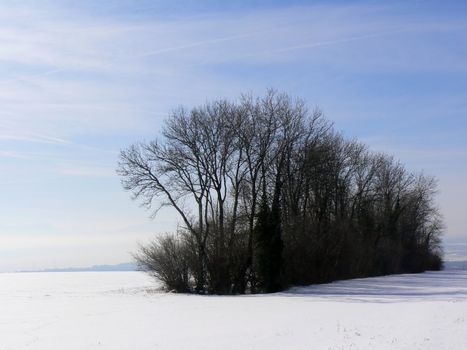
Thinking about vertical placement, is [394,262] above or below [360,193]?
below

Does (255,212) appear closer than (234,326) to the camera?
No

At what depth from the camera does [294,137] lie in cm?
4531

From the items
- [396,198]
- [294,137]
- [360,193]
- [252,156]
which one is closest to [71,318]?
[252,156]

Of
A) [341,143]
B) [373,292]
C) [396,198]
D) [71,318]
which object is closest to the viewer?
[71,318]

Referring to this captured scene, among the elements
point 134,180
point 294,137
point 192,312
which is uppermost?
point 294,137

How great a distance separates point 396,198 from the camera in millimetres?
72125

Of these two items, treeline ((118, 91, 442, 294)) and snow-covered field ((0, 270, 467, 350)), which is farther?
treeline ((118, 91, 442, 294))

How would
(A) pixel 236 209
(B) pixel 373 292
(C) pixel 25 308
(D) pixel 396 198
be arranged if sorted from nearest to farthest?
1. (C) pixel 25 308
2. (B) pixel 373 292
3. (A) pixel 236 209
4. (D) pixel 396 198

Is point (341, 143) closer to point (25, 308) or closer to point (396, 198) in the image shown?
point (396, 198)

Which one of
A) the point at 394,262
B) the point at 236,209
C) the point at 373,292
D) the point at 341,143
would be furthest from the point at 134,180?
the point at 394,262

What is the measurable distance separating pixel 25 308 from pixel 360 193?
44380 mm

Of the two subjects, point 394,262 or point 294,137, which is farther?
point 394,262

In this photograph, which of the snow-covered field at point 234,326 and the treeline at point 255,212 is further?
the treeline at point 255,212

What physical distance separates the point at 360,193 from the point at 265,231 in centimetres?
2927
